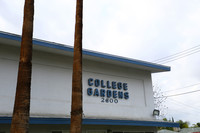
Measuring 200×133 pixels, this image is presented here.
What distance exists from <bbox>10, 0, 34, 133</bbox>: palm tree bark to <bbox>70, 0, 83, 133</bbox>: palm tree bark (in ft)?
5.65

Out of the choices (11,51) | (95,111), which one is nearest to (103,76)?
(95,111)

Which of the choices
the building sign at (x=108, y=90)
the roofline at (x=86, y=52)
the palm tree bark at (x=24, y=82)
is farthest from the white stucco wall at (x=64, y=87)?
the palm tree bark at (x=24, y=82)

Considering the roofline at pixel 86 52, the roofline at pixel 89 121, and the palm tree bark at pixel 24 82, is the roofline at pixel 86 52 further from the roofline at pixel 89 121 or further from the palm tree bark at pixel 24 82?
the roofline at pixel 89 121

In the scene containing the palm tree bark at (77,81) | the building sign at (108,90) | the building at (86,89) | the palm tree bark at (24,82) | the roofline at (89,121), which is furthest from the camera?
the building sign at (108,90)

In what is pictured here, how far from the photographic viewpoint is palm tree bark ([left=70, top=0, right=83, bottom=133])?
794 cm

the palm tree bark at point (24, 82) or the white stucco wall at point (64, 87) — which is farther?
the white stucco wall at point (64, 87)

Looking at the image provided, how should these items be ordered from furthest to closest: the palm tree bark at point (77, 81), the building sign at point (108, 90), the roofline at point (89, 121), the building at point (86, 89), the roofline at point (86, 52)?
the building sign at point (108, 90)
the building at point (86, 89)
the roofline at point (86, 52)
the roofline at point (89, 121)
the palm tree bark at point (77, 81)

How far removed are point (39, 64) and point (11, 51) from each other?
5.62 ft

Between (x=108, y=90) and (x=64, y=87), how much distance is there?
327cm

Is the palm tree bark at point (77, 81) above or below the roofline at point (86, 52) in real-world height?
below

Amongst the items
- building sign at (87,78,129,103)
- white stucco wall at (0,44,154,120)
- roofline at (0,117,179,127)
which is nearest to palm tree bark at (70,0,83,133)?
roofline at (0,117,179,127)

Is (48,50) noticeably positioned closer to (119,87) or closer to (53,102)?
(53,102)

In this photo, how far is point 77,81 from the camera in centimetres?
859

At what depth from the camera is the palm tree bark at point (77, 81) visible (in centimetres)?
794
